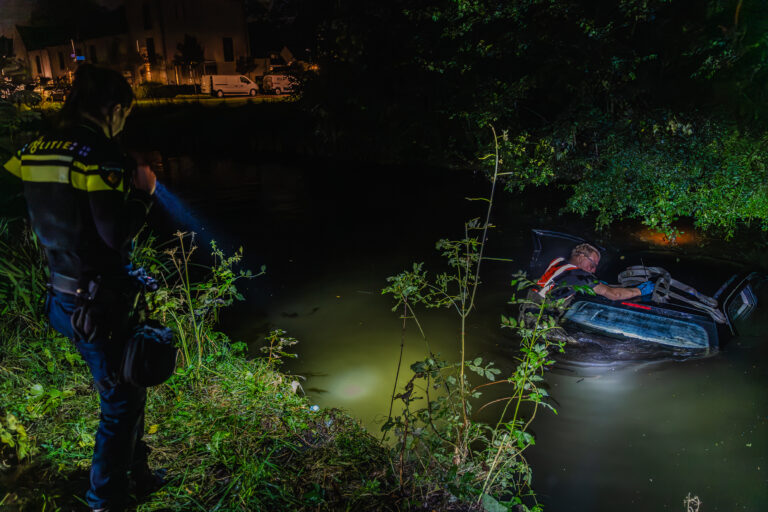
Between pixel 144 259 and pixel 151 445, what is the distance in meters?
2.38

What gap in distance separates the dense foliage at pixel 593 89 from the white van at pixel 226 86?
2089cm

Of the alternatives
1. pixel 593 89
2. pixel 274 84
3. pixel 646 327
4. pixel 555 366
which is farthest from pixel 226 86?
pixel 646 327

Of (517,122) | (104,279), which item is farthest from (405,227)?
(104,279)

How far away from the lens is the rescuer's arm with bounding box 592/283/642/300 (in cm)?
563

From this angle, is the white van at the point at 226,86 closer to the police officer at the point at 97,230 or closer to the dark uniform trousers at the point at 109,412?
the police officer at the point at 97,230

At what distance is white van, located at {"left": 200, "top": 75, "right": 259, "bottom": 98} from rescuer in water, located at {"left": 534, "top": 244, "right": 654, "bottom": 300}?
36.5 metres

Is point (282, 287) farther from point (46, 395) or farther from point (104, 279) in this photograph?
point (104, 279)

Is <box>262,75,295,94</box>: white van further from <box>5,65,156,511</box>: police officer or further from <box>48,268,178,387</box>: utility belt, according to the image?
<box>48,268,178,387</box>: utility belt

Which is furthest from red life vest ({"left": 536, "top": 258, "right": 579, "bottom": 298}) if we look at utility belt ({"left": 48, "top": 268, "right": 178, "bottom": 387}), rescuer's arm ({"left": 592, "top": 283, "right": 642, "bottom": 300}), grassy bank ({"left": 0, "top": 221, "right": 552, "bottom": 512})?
utility belt ({"left": 48, "top": 268, "right": 178, "bottom": 387})

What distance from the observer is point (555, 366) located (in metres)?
5.42

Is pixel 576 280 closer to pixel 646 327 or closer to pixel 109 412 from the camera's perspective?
pixel 646 327

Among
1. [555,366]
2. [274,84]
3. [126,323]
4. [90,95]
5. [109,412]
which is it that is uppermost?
[274,84]

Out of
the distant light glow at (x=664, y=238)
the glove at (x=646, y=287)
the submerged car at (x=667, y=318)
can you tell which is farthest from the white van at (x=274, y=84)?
the submerged car at (x=667, y=318)

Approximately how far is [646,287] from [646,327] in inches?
27.5
